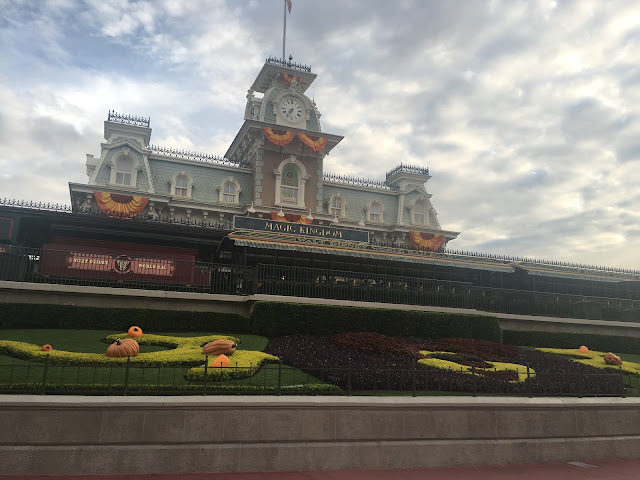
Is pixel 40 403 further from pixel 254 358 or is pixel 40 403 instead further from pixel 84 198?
pixel 84 198

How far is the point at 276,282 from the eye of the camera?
64.9ft

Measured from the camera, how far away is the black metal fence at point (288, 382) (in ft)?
28.6

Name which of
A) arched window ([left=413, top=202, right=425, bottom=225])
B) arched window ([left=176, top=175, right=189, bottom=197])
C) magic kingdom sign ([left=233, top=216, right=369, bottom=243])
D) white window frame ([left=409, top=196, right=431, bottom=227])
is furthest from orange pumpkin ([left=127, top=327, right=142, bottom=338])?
arched window ([left=413, top=202, right=425, bottom=225])

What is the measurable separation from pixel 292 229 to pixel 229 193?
14398 millimetres

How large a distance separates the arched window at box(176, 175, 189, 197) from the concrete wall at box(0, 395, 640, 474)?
28.2 meters

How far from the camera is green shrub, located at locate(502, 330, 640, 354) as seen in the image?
21453mm

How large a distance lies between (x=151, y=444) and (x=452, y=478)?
5360 millimetres

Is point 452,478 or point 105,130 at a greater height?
point 105,130

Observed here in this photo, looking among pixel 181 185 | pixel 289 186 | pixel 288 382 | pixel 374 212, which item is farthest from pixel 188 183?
pixel 288 382

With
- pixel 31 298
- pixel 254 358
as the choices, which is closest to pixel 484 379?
pixel 254 358

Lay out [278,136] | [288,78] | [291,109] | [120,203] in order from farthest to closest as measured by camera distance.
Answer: [288,78], [291,109], [278,136], [120,203]

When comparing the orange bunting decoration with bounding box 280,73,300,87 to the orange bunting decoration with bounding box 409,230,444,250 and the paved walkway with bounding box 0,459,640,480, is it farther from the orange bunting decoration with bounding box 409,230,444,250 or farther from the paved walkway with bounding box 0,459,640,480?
the paved walkway with bounding box 0,459,640,480

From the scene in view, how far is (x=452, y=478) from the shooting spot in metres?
8.45

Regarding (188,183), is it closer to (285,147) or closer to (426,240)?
(285,147)
